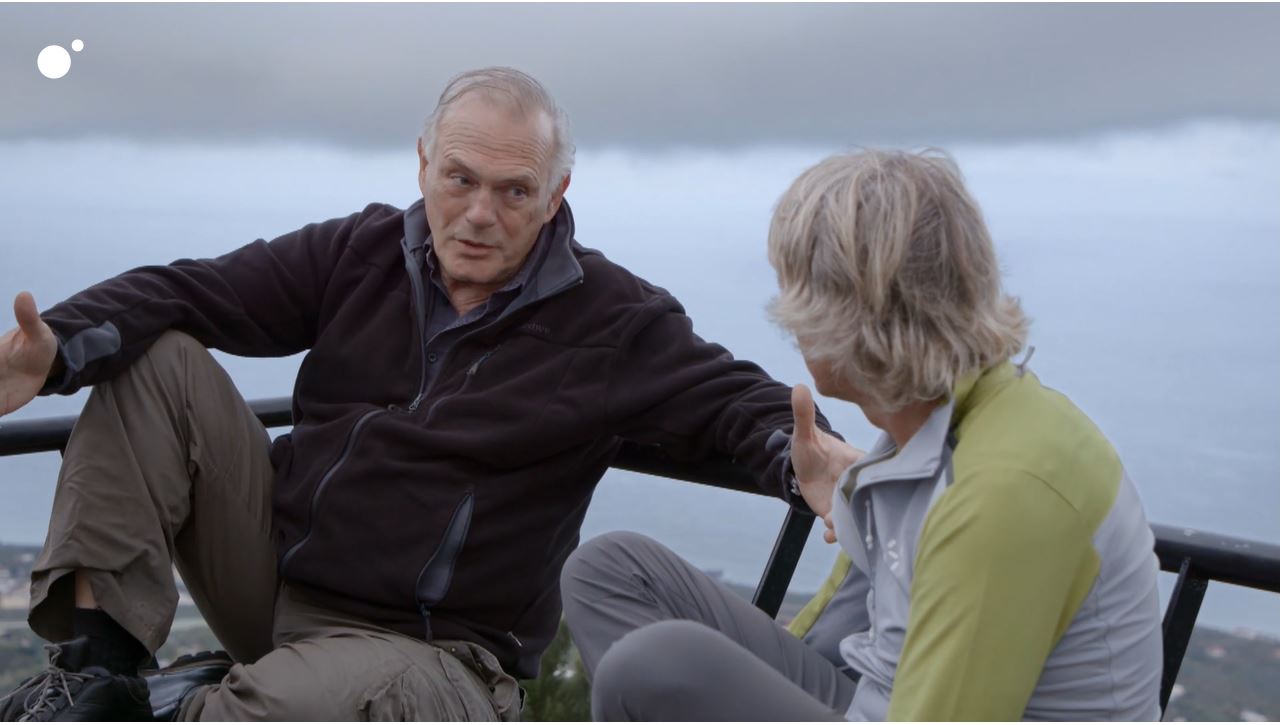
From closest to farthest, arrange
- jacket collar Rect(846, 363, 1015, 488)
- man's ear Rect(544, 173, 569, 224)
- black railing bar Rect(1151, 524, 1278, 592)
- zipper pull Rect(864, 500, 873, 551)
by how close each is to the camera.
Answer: jacket collar Rect(846, 363, 1015, 488) → zipper pull Rect(864, 500, 873, 551) → black railing bar Rect(1151, 524, 1278, 592) → man's ear Rect(544, 173, 569, 224)

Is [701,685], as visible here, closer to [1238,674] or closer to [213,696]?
[213,696]

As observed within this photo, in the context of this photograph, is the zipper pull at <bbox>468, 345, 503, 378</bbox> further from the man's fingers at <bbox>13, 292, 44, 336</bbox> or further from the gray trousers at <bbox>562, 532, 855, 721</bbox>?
the man's fingers at <bbox>13, 292, 44, 336</bbox>

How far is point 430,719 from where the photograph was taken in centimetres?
204

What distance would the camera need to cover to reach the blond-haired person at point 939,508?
1275 mm

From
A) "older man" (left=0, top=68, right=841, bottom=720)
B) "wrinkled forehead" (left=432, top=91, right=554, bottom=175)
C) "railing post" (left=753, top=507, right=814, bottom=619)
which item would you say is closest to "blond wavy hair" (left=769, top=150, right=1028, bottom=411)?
"older man" (left=0, top=68, right=841, bottom=720)

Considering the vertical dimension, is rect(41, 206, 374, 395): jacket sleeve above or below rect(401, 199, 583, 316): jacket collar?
below

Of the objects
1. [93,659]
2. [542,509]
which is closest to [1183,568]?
[542,509]

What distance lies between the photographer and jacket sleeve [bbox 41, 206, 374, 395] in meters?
Result: 2.19

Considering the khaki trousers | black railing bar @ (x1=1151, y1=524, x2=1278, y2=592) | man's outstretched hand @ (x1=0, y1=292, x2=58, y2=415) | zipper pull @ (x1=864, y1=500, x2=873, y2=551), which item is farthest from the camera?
man's outstretched hand @ (x1=0, y1=292, x2=58, y2=415)

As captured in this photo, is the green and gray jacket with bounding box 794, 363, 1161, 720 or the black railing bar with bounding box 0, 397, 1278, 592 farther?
the black railing bar with bounding box 0, 397, 1278, 592

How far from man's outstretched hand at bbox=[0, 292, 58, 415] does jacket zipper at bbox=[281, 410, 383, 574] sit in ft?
1.51

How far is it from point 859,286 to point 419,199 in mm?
1232

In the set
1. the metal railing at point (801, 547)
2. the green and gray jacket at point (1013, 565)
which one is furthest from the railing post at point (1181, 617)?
the green and gray jacket at point (1013, 565)

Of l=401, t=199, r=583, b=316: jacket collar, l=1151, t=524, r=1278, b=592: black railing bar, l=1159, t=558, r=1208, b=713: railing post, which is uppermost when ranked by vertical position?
l=401, t=199, r=583, b=316: jacket collar
